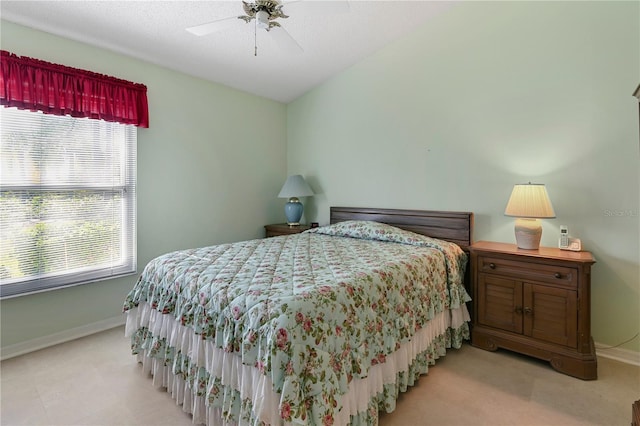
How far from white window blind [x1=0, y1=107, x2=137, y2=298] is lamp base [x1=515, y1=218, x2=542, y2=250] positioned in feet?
11.1

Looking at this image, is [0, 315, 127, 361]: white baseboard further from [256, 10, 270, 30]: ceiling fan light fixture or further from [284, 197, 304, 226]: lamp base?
[256, 10, 270, 30]: ceiling fan light fixture

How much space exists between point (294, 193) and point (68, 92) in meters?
2.28

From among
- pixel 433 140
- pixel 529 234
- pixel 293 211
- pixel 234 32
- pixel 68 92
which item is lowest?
pixel 529 234

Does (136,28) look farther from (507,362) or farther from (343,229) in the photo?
(507,362)

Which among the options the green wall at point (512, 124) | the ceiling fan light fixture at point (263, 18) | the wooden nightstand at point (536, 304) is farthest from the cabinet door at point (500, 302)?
the ceiling fan light fixture at point (263, 18)

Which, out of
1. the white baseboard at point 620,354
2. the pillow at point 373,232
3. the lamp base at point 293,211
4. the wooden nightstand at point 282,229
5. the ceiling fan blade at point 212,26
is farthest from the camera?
the lamp base at point 293,211

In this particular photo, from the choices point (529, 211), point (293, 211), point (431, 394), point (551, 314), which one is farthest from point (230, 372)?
point (293, 211)

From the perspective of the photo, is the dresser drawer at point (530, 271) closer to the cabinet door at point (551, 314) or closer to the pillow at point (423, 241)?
the cabinet door at point (551, 314)

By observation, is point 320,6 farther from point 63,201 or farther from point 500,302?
point 63,201

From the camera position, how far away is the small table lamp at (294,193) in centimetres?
391

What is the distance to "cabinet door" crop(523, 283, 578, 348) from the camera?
7.02 feet

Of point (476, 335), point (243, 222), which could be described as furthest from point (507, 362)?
point (243, 222)

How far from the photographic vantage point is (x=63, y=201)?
2.65 m

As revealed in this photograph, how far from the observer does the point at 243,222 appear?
4.00 metres
